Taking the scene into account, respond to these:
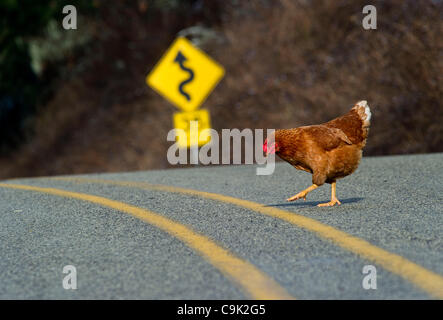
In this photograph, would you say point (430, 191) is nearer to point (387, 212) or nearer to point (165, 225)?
point (387, 212)

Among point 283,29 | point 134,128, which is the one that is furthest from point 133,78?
point 283,29

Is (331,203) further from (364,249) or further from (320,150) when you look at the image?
(364,249)

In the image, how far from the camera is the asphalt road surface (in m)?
3.94

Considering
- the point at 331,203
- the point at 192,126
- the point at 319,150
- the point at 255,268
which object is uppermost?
the point at 192,126

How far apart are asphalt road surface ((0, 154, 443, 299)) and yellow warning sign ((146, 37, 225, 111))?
19.2 ft

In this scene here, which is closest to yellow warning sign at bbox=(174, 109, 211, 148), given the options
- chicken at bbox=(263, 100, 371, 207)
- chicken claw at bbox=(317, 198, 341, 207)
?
chicken claw at bbox=(317, 198, 341, 207)

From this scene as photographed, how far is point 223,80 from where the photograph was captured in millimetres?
19312

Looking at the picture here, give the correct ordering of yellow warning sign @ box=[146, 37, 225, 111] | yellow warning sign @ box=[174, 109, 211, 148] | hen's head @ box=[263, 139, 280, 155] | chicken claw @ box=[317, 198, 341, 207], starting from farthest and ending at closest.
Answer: yellow warning sign @ box=[146, 37, 225, 111]
yellow warning sign @ box=[174, 109, 211, 148]
chicken claw @ box=[317, 198, 341, 207]
hen's head @ box=[263, 139, 280, 155]

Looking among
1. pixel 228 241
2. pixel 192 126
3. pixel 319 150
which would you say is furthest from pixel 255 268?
pixel 192 126

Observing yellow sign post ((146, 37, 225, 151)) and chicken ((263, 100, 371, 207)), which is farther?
yellow sign post ((146, 37, 225, 151))

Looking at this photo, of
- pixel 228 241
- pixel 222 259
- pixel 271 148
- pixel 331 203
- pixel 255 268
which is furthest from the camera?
pixel 331 203

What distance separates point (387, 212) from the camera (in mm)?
6105

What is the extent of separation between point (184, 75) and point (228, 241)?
1014cm

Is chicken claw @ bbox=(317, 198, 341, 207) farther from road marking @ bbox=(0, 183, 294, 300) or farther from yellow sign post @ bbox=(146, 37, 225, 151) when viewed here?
yellow sign post @ bbox=(146, 37, 225, 151)
